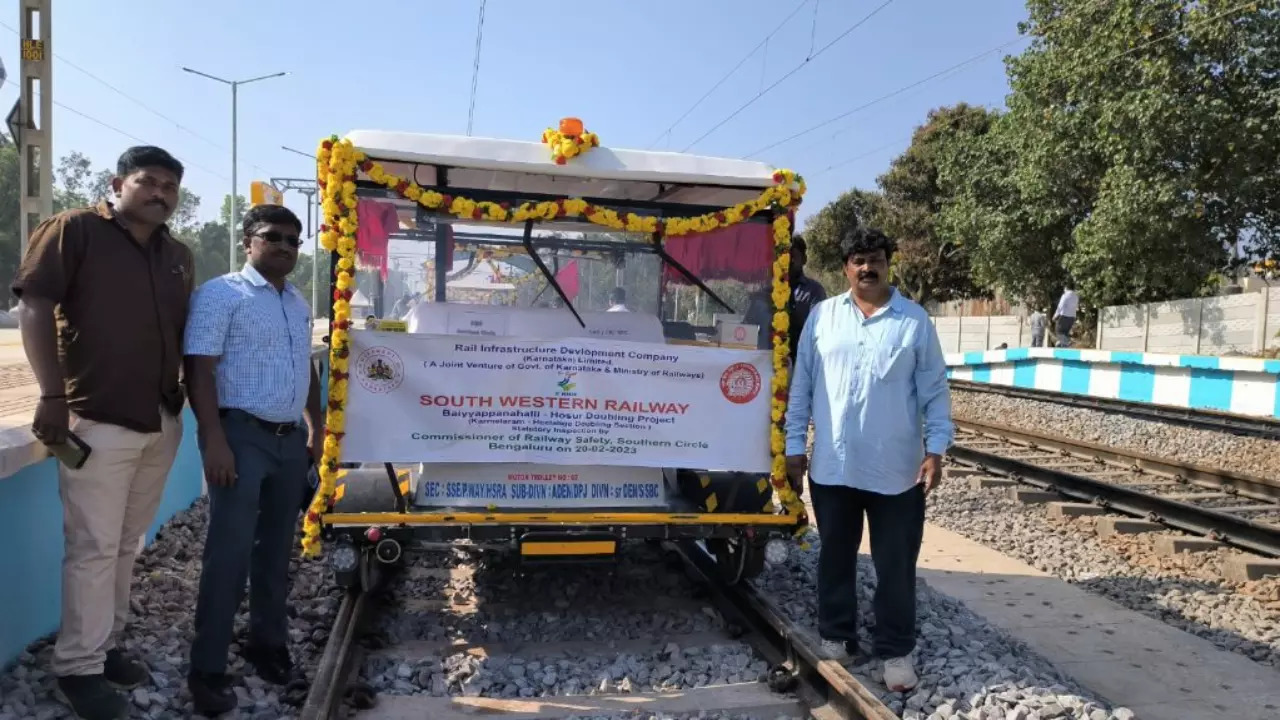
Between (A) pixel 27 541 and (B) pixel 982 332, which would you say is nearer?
(A) pixel 27 541

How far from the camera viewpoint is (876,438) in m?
4.23

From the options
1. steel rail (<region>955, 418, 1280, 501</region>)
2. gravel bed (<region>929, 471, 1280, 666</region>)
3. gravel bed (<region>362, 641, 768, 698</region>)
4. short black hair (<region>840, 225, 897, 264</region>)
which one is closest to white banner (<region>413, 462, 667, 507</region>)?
gravel bed (<region>362, 641, 768, 698</region>)

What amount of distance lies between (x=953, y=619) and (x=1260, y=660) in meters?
1.74

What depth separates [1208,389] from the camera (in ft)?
46.0

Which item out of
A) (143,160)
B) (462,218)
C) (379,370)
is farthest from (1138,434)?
(143,160)

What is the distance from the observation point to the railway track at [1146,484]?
286 inches

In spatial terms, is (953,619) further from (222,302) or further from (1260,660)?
(222,302)

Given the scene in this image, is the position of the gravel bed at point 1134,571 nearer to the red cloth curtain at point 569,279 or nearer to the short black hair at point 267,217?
the red cloth curtain at point 569,279

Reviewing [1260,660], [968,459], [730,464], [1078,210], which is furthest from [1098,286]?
[730,464]

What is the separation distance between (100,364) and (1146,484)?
8.98 m

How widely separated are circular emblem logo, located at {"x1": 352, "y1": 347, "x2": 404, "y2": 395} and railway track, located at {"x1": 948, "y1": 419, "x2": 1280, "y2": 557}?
6247mm

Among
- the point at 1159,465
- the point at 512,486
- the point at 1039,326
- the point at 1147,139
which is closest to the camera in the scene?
the point at 512,486

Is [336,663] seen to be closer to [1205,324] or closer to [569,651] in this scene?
[569,651]

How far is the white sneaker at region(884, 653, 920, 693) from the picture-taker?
158 inches
